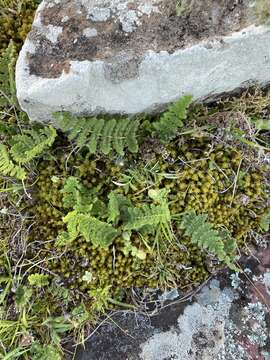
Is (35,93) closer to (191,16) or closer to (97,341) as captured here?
(191,16)

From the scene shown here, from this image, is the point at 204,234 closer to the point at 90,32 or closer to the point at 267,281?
the point at 267,281

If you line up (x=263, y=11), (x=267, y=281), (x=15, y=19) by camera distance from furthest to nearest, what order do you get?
(x=15, y=19) < (x=267, y=281) < (x=263, y=11)

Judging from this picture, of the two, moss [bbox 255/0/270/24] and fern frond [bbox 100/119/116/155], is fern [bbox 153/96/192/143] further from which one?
moss [bbox 255/0/270/24]

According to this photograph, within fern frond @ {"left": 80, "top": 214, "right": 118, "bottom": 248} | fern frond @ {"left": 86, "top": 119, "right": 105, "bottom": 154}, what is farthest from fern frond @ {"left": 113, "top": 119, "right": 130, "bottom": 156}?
fern frond @ {"left": 80, "top": 214, "right": 118, "bottom": 248}

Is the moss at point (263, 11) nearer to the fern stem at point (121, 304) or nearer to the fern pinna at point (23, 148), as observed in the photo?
the fern pinna at point (23, 148)

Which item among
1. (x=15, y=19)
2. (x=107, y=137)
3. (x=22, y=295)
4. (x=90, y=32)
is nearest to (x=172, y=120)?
(x=107, y=137)

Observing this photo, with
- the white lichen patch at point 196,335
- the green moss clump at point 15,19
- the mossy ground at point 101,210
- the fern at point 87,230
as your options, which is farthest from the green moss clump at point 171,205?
the green moss clump at point 15,19
